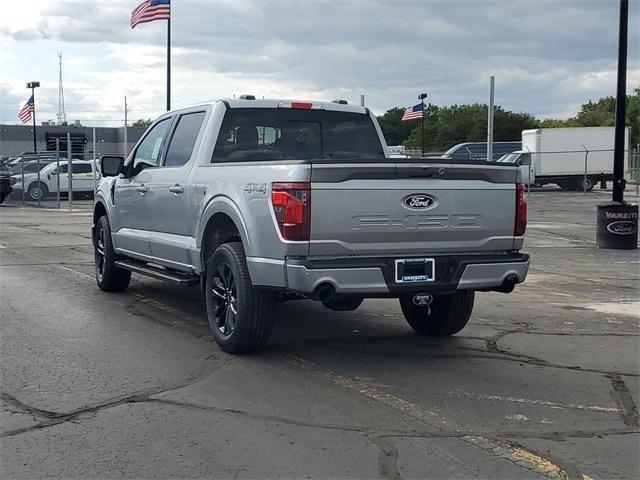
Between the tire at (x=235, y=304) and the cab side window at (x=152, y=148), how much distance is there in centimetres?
202

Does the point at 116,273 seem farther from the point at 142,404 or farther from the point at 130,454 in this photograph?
the point at 130,454

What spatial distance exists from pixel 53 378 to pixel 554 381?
366cm

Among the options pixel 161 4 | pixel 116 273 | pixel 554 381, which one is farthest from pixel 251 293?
pixel 161 4

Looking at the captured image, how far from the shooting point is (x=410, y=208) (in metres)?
5.96

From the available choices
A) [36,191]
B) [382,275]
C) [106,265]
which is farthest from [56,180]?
[382,275]

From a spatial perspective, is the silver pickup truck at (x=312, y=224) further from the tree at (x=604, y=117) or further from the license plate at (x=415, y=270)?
the tree at (x=604, y=117)

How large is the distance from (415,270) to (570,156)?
3591cm

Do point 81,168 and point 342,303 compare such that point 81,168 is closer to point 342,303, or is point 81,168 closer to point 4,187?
point 4,187

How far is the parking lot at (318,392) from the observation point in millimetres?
4336

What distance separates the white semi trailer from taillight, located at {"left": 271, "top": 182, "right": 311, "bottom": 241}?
114ft

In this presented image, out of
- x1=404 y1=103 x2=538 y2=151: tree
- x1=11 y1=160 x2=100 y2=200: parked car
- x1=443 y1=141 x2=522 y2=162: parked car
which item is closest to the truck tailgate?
x1=11 y1=160 x2=100 y2=200: parked car

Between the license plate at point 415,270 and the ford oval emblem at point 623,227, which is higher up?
the license plate at point 415,270

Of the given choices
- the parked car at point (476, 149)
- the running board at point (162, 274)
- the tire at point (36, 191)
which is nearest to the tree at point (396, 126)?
the parked car at point (476, 149)

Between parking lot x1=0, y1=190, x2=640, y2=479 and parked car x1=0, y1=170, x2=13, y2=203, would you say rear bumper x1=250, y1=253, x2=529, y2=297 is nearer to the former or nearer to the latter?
parking lot x1=0, y1=190, x2=640, y2=479
